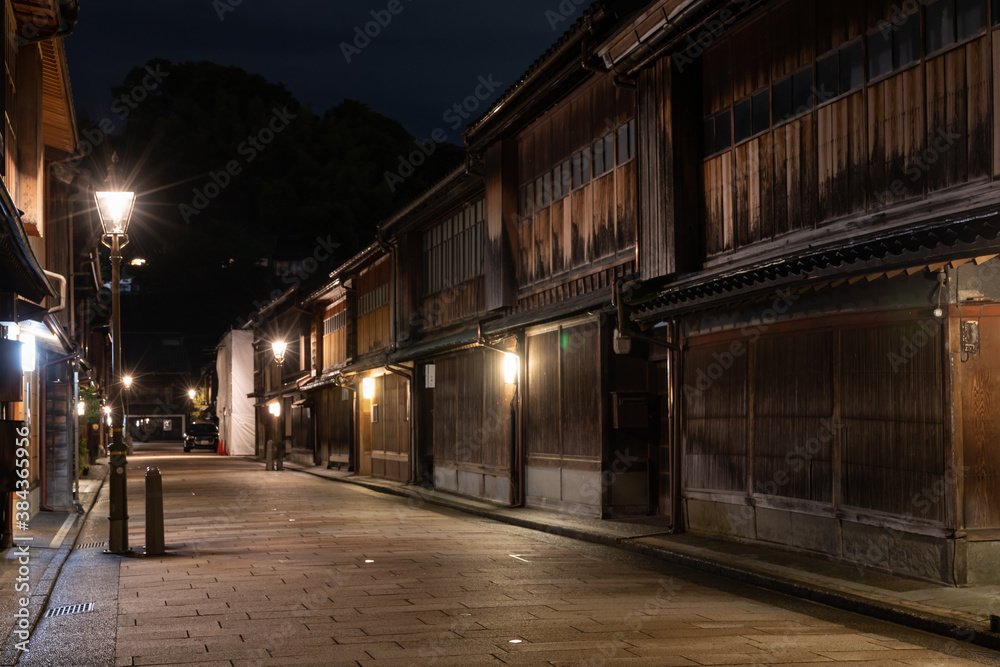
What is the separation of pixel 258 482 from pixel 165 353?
201ft

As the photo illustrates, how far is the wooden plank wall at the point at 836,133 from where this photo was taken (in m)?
10.4

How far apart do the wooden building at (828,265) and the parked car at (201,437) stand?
5690cm

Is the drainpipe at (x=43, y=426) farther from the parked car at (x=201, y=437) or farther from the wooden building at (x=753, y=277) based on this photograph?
the parked car at (x=201, y=437)

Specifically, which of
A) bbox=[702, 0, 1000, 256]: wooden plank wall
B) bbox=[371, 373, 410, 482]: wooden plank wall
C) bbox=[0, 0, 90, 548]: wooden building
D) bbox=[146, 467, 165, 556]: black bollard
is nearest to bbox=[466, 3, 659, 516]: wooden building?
bbox=[702, 0, 1000, 256]: wooden plank wall

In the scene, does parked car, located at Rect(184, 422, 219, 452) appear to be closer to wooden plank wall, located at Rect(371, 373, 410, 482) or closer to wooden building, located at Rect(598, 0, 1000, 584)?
wooden plank wall, located at Rect(371, 373, 410, 482)

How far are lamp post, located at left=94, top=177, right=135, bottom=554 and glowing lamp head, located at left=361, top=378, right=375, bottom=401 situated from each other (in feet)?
65.9

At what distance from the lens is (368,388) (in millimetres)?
36531

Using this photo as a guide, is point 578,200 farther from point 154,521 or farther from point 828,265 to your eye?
point 154,521

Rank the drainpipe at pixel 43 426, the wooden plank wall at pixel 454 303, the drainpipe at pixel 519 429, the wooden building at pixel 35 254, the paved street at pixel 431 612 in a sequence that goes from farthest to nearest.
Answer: the wooden plank wall at pixel 454 303, the drainpipe at pixel 519 429, the drainpipe at pixel 43 426, the wooden building at pixel 35 254, the paved street at pixel 431 612

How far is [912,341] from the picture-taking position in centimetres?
1084

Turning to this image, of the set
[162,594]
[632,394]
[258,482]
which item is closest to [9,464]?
[162,594]

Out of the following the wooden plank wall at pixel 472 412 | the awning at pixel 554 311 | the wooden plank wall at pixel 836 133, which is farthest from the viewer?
the wooden plank wall at pixel 472 412

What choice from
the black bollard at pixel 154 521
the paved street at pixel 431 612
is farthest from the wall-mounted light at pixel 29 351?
the black bollard at pixel 154 521


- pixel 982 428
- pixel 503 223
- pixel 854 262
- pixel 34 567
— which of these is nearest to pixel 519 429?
pixel 503 223
